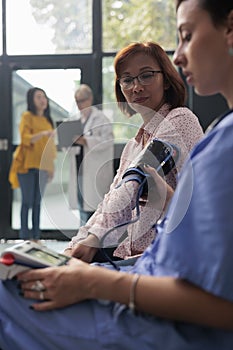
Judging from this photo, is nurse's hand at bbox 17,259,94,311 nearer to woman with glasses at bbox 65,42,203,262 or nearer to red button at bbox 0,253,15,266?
red button at bbox 0,253,15,266

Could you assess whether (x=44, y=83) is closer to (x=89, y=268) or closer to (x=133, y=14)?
(x=133, y=14)

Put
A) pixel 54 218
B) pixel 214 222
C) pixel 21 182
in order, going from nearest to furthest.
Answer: pixel 214 222, pixel 54 218, pixel 21 182

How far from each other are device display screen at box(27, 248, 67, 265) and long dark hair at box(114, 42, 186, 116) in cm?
75

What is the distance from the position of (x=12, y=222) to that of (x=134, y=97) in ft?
12.8

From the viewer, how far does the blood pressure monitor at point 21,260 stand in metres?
0.89

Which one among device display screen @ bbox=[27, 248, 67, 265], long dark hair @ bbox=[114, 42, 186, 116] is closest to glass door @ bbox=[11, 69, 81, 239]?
long dark hair @ bbox=[114, 42, 186, 116]

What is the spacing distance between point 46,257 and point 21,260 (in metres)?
0.06

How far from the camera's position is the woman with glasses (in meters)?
1.38

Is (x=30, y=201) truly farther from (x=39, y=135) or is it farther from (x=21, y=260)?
(x=21, y=260)

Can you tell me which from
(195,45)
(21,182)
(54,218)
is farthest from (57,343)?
(21,182)

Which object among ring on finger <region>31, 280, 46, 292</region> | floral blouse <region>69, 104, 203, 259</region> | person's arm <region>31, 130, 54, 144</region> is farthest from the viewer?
person's arm <region>31, 130, 54, 144</region>

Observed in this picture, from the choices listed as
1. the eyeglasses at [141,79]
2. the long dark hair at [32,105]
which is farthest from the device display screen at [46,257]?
the long dark hair at [32,105]

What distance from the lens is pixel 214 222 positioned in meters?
0.78

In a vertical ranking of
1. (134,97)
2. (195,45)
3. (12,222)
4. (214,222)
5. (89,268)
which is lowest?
(12,222)
